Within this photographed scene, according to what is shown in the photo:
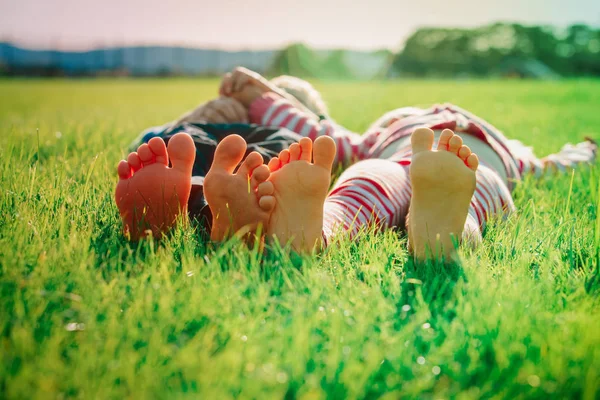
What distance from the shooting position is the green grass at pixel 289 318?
0.86m

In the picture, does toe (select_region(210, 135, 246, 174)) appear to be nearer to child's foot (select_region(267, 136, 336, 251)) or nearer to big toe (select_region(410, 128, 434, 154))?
child's foot (select_region(267, 136, 336, 251))

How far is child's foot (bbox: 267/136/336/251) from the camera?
1.35 m

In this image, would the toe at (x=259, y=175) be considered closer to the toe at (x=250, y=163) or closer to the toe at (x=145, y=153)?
the toe at (x=250, y=163)

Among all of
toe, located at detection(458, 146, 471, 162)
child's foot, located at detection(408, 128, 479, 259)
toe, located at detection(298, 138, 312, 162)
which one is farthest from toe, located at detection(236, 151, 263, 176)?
toe, located at detection(458, 146, 471, 162)

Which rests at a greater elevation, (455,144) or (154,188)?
(455,144)

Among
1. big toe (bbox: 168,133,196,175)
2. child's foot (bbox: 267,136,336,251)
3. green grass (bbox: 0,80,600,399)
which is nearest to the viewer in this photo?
green grass (bbox: 0,80,600,399)

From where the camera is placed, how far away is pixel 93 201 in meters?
1.69

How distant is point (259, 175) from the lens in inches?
54.5

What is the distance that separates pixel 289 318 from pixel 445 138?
0.65 metres

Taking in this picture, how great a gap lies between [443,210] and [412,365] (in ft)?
1.76

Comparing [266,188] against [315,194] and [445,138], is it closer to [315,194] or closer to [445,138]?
[315,194]

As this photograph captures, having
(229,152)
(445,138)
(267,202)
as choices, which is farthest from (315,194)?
(445,138)

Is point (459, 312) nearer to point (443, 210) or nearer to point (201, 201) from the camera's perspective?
point (443, 210)

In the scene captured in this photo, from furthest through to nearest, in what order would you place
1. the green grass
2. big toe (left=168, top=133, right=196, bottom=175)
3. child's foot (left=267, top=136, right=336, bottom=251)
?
1. big toe (left=168, top=133, right=196, bottom=175)
2. child's foot (left=267, top=136, right=336, bottom=251)
3. the green grass
